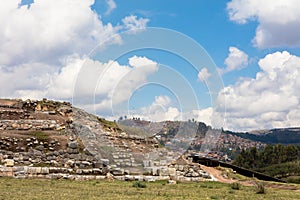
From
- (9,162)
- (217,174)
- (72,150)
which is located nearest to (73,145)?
(72,150)

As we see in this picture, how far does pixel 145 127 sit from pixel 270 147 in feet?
177

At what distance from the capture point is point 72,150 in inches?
1283

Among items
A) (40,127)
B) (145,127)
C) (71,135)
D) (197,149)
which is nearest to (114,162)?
(71,135)

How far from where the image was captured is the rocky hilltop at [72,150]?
97.2ft

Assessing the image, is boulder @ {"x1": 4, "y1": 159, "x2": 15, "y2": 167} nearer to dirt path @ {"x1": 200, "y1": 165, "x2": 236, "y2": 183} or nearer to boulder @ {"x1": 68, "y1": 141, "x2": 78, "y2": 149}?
boulder @ {"x1": 68, "y1": 141, "x2": 78, "y2": 149}

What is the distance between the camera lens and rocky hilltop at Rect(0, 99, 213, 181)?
29641mm

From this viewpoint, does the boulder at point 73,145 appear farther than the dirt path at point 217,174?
No

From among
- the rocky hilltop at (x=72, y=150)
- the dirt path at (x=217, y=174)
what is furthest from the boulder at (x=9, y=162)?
the dirt path at (x=217, y=174)

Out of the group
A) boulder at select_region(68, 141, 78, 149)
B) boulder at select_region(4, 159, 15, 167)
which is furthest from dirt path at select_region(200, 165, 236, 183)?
boulder at select_region(4, 159, 15, 167)

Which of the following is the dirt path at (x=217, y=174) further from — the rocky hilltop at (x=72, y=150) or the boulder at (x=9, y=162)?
the boulder at (x=9, y=162)

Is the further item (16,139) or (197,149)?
(197,149)

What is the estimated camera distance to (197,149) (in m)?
55.6

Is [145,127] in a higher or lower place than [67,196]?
higher

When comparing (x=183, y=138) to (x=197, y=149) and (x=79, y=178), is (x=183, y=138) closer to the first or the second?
(x=197, y=149)
